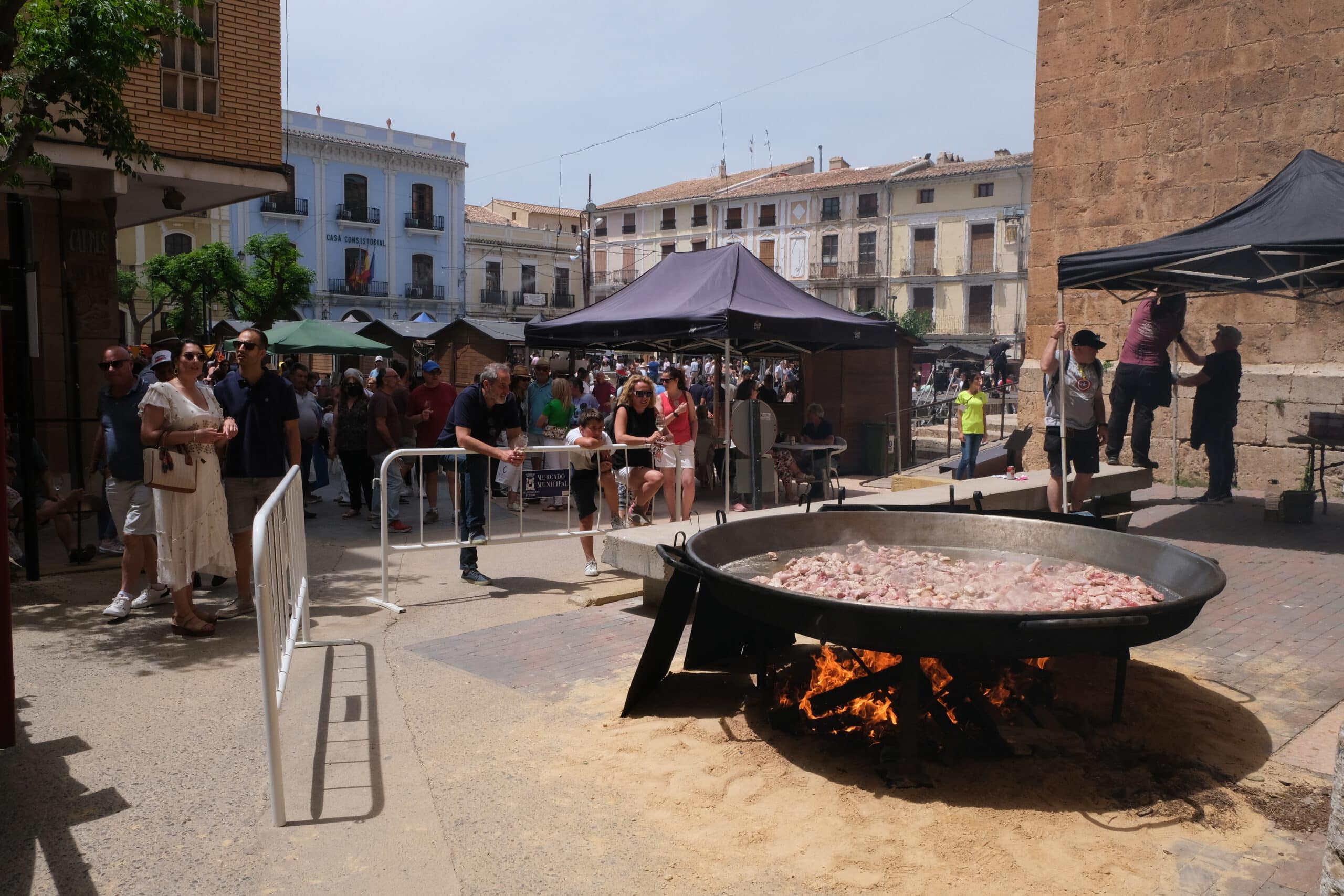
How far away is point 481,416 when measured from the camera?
7.12m

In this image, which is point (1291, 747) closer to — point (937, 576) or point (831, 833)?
point (937, 576)

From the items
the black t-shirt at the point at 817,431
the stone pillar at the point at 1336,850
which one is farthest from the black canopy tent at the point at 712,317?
the stone pillar at the point at 1336,850

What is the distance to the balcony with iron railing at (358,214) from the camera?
154ft

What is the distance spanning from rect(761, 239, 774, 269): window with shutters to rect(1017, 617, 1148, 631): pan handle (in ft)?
191

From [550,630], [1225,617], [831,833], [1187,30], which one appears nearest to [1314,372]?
[1187,30]

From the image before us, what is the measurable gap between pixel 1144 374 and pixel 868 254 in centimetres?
4748

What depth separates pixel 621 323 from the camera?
10.3m

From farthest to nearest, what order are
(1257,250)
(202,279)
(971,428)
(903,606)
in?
(202,279), (971,428), (1257,250), (903,606)

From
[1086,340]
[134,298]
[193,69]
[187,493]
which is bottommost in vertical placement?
[187,493]

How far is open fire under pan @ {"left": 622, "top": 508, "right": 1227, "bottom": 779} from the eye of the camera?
3.28 meters

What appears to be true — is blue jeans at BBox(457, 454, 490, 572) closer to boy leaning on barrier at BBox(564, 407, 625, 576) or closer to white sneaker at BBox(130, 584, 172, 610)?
boy leaning on barrier at BBox(564, 407, 625, 576)

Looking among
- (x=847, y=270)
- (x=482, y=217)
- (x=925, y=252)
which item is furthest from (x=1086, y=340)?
(x=482, y=217)

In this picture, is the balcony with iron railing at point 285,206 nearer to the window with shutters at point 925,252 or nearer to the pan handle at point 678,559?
the window with shutters at point 925,252

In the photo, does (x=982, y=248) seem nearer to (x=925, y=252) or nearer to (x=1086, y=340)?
Result: (x=925, y=252)
